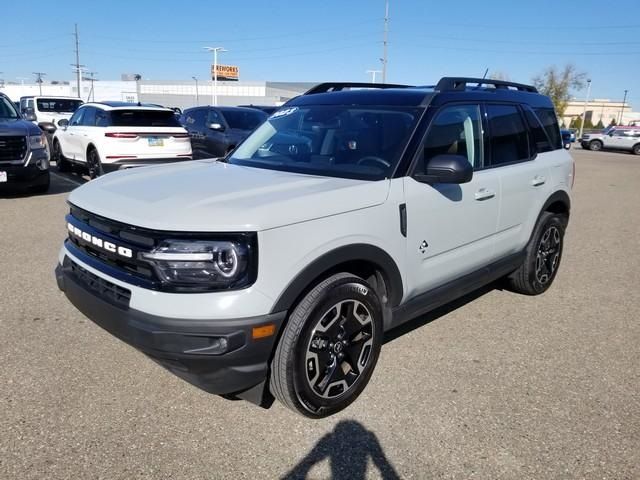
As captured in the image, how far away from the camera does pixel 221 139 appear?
12.3 meters

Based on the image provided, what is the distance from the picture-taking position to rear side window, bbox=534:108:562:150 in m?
4.75

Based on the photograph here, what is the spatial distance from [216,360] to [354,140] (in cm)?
182

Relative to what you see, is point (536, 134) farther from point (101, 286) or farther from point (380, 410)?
point (101, 286)

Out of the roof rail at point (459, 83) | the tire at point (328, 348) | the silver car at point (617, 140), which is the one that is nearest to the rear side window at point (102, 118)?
the roof rail at point (459, 83)

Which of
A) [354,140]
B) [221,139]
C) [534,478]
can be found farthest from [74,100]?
[534,478]

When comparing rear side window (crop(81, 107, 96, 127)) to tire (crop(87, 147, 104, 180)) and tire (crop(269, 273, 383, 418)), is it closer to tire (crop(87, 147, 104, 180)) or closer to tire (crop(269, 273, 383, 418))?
tire (crop(87, 147, 104, 180))

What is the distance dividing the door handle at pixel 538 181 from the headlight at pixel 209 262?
3.00 metres

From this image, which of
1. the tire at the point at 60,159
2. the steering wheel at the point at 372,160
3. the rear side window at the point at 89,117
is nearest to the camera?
the steering wheel at the point at 372,160

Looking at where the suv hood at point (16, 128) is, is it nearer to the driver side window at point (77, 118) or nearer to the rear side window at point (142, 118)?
the rear side window at point (142, 118)

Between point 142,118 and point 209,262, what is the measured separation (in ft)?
27.0

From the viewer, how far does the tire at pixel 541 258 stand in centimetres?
462

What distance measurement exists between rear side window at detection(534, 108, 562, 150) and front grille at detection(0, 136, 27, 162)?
7.71m

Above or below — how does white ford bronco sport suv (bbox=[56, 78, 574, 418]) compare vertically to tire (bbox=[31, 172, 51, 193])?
above

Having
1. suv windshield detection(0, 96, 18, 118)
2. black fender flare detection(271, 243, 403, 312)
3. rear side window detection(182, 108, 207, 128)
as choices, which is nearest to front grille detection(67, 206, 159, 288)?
black fender flare detection(271, 243, 403, 312)
